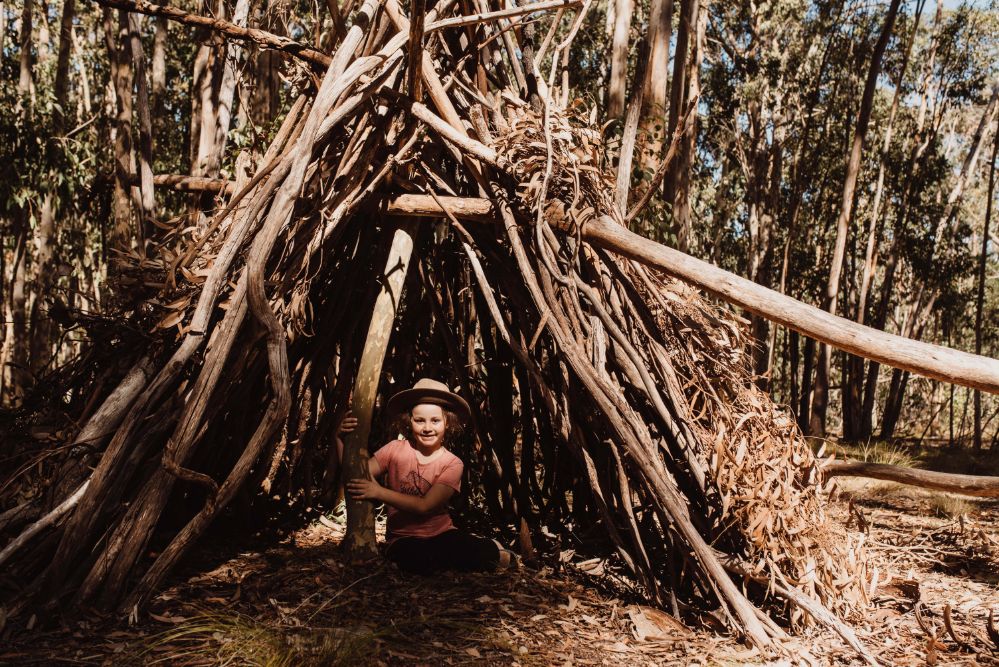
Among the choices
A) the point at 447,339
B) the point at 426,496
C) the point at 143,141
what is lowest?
the point at 426,496

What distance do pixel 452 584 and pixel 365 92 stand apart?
2.25 m

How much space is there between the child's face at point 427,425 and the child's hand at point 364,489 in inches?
13.2

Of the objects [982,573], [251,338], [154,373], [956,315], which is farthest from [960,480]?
[956,315]

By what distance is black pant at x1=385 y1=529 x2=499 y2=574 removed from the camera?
3.56 metres

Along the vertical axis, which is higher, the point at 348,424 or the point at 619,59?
the point at 619,59

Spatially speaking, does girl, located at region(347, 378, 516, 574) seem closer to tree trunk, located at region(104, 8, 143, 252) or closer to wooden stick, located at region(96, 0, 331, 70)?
wooden stick, located at region(96, 0, 331, 70)

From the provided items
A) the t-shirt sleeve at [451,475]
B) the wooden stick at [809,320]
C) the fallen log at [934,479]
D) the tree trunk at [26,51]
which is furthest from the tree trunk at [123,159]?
the tree trunk at [26,51]

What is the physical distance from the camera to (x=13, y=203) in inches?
436

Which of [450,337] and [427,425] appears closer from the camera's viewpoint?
[427,425]

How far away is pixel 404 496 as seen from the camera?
11.6 feet

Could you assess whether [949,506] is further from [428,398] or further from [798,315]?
[428,398]

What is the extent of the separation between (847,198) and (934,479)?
8.20m

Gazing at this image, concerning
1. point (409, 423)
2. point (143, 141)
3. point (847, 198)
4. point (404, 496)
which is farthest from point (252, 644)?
point (847, 198)

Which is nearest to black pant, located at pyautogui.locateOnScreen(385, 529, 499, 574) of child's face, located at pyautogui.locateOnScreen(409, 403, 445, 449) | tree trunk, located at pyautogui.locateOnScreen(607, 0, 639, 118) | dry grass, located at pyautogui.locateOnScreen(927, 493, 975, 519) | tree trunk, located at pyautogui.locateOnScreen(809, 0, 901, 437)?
child's face, located at pyautogui.locateOnScreen(409, 403, 445, 449)
